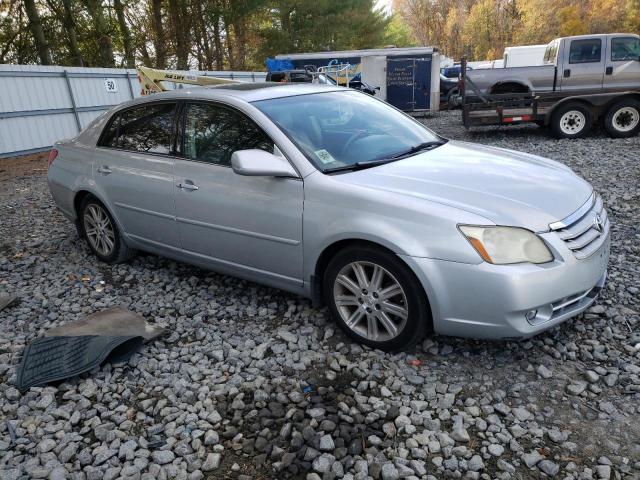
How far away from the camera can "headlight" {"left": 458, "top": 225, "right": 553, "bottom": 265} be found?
266 centimetres

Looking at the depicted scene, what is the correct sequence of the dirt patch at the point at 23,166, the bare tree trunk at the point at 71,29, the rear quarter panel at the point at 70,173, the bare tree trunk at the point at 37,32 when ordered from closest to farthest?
1. the rear quarter panel at the point at 70,173
2. the dirt patch at the point at 23,166
3. the bare tree trunk at the point at 37,32
4. the bare tree trunk at the point at 71,29

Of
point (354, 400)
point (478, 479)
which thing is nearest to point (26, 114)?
point (354, 400)

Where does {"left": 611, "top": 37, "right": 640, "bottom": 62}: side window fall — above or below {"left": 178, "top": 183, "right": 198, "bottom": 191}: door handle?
above

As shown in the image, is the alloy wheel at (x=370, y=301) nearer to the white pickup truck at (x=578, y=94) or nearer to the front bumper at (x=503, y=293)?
the front bumper at (x=503, y=293)

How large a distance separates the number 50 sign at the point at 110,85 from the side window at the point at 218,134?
12.6 metres

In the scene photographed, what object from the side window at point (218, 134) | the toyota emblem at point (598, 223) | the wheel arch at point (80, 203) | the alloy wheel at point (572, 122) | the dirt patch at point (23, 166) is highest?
the side window at point (218, 134)

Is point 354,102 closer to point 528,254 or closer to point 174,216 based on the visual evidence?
point 174,216

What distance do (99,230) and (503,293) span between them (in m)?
3.85

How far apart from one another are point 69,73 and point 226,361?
13.1 meters

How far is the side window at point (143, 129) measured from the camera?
4078 mm

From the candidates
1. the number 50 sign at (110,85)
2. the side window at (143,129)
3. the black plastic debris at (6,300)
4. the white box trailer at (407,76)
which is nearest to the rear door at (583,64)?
the white box trailer at (407,76)

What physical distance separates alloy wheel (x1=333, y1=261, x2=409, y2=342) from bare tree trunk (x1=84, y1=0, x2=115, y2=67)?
18.6 m

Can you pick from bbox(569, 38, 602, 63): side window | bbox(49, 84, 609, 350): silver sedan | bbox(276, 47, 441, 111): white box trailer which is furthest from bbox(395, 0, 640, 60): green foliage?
bbox(49, 84, 609, 350): silver sedan

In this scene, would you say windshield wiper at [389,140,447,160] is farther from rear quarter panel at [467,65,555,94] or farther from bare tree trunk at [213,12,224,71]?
bare tree trunk at [213,12,224,71]
